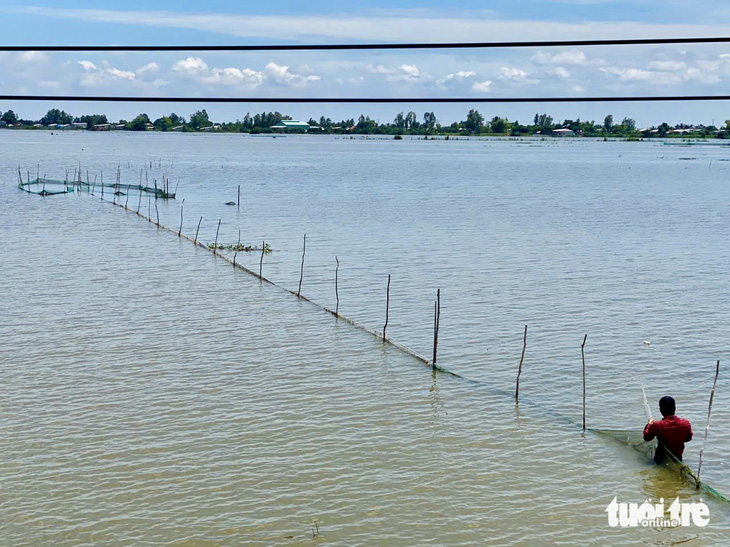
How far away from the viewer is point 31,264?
32.4 meters

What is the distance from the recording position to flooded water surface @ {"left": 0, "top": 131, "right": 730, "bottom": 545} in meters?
12.5

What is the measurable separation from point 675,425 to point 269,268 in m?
21.7

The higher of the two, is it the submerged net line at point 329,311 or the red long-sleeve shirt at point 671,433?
the red long-sleeve shirt at point 671,433

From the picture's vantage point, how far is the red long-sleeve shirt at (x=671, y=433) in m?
13.2

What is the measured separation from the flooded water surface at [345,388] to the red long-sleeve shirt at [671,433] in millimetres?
523

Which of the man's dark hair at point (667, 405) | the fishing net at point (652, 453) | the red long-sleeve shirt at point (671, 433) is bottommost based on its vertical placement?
the fishing net at point (652, 453)

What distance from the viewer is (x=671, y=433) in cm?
1334

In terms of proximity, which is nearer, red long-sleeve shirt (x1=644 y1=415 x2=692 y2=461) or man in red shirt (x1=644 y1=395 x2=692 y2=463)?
man in red shirt (x1=644 y1=395 x2=692 y2=463)

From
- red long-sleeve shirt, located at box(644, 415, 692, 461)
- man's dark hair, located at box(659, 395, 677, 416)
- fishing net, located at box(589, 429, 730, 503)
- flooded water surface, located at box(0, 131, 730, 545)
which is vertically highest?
man's dark hair, located at box(659, 395, 677, 416)

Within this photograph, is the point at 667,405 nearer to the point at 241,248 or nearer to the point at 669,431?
the point at 669,431

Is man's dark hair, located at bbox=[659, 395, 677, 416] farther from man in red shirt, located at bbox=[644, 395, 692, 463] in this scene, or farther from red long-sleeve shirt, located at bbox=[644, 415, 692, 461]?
red long-sleeve shirt, located at bbox=[644, 415, 692, 461]

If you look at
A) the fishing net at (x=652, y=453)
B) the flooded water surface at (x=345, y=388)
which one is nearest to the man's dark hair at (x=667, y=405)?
the fishing net at (x=652, y=453)

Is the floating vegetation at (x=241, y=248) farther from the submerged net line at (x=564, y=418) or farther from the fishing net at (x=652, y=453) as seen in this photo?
the fishing net at (x=652, y=453)

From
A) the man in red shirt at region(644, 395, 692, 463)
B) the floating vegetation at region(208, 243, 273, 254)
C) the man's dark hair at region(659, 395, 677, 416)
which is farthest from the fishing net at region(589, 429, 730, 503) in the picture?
the floating vegetation at region(208, 243, 273, 254)
